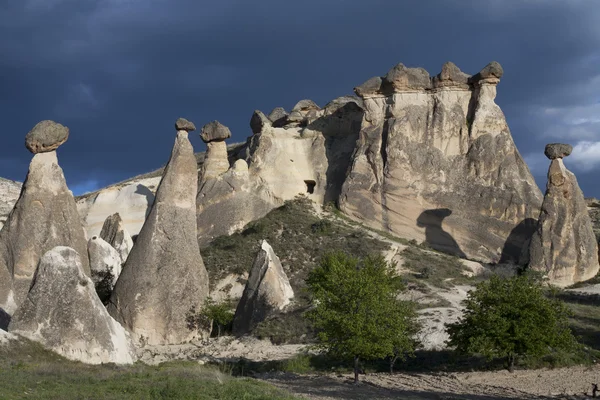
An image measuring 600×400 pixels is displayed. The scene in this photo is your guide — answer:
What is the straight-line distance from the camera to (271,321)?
2261 centimetres

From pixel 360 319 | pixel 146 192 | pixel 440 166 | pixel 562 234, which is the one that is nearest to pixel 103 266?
pixel 146 192

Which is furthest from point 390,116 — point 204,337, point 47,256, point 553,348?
point 47,256

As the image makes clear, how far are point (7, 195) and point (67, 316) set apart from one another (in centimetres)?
2350

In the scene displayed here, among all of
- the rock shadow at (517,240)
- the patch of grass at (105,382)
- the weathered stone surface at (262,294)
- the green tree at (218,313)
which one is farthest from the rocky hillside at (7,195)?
the patch of grass at (105,382)

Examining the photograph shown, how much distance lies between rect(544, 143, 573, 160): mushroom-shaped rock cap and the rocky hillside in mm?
23067

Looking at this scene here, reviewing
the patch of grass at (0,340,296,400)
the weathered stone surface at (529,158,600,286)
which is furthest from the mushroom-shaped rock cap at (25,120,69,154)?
the weathered stone surface at (529,158,600,286)

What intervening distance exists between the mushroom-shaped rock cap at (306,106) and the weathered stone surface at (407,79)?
8043 millimetres

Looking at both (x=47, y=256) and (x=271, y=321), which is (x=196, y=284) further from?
(x=47, y=256)

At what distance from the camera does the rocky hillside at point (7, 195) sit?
36.7m

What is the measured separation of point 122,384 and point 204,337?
1077 cm

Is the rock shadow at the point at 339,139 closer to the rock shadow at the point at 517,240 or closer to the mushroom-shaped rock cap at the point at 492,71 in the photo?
the mushroom-shaped rock cap at the point at 492,71

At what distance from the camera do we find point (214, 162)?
113ft

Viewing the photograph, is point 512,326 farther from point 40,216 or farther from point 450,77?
point 450,77

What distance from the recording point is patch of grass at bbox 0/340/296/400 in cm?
1166
